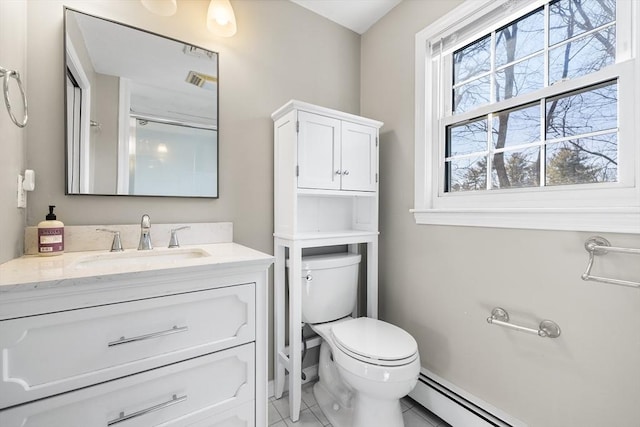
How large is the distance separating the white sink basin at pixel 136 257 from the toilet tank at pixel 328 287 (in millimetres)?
568

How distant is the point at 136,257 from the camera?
3.75 ft

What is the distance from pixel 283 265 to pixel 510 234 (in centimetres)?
113

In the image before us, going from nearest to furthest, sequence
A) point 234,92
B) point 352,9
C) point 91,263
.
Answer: point 91,263, point 234,92, point 352,9

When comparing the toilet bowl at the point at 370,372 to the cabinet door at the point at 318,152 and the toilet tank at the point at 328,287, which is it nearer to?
the toilet tank at the point at 328,287

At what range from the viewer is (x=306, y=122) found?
143 cm

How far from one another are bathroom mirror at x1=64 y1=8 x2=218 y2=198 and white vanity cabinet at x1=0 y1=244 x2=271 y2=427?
1.57 ft

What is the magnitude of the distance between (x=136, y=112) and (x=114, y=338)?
0.98m

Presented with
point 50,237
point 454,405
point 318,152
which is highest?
point 318,152

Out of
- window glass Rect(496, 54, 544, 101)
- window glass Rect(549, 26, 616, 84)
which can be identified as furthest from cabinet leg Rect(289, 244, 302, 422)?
window glass Rect(549, 26, 616, 84)

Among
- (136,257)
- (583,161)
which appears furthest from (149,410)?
(583,161)

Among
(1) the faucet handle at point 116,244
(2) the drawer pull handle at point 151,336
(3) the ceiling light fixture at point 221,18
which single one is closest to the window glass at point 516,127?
(3) the ceiling light fixture at point 221,18

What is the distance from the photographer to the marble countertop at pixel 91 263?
70cm

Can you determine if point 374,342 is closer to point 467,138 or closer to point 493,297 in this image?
point 493,297

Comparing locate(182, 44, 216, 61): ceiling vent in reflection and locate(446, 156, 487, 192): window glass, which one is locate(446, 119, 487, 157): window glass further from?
locate(182, 44, 216, 61): ceiling vent in reflection
